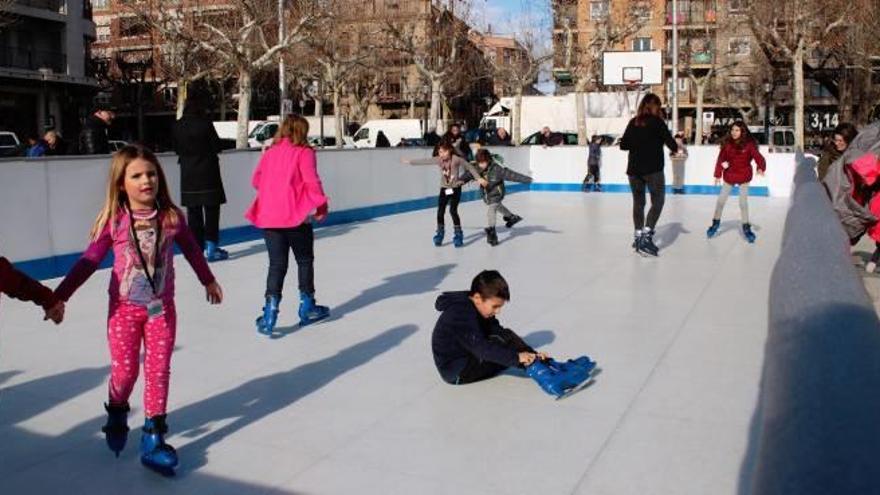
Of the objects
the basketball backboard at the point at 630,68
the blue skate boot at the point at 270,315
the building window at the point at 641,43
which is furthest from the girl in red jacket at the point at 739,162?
the building window at the point at 641,43

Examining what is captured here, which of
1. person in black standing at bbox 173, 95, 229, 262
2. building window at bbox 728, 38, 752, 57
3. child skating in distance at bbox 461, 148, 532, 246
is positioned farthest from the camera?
building window at bbox 728, 38, 752, 57

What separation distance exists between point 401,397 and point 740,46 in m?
48.9

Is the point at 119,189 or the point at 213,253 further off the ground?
the point at 119,189

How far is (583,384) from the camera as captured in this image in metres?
4.66

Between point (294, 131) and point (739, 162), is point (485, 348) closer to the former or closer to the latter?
point (294, 131)

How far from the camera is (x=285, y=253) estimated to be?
20.0 ft

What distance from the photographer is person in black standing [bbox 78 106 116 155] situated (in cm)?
996

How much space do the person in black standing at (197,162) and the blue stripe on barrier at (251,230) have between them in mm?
1024

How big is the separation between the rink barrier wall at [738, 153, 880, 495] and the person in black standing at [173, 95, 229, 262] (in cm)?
778

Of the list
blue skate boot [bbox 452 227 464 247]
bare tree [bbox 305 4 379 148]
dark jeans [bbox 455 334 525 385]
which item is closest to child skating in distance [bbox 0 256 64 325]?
dark jeans [bbox 455 334 525 385]

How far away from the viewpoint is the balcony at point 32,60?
37013mm

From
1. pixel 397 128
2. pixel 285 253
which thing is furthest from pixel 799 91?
pixel 285 253

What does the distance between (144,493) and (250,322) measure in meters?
3.15

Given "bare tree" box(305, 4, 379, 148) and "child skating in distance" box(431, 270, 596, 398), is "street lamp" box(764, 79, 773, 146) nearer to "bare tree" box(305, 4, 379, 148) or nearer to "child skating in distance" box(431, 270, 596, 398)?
"bare tree" box(305, 4, 379, 148)
